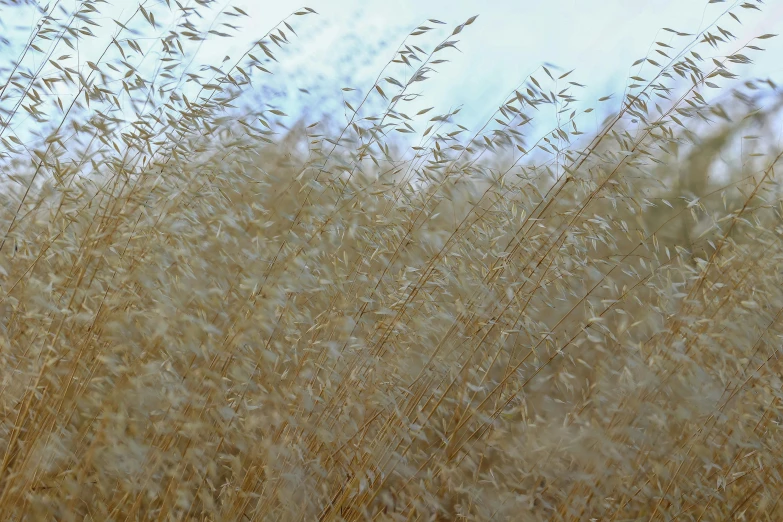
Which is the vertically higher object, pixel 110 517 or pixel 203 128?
pixel 203 128

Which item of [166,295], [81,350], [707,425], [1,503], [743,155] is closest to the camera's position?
[1,503]

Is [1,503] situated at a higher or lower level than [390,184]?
lower

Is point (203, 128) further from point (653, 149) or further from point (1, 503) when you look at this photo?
point (653, 149)

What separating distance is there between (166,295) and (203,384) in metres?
0.23

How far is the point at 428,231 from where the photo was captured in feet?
6.32

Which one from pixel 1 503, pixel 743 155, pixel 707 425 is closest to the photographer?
pixel 1 503

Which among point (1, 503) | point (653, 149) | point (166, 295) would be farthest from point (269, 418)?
point (653, 149)

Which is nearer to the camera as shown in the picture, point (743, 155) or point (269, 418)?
point (269, 418)

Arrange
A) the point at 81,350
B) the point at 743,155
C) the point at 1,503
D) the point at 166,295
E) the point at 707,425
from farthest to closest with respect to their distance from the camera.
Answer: the point at 743,155 → the point at 707,425 → the point at 166,295 → the point at 81,350 → the point at 1,503

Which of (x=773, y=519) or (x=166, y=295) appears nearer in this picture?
(x=166, y=295)

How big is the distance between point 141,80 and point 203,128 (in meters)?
0.24

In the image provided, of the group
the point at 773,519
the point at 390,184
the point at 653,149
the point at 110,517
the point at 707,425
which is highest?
the point at 653,149

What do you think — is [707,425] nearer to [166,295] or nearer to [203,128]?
[166,295]

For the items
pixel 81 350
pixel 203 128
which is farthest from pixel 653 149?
pixel 81 350
